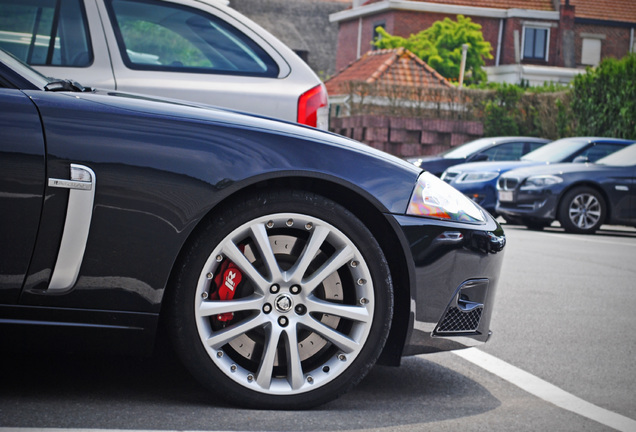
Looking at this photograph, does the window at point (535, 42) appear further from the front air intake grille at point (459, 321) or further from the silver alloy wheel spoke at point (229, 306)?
the silver alloy wheel spoke at point (229, 306)

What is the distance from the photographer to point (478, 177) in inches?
613

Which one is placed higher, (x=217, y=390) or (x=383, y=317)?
(x=383, y=317)

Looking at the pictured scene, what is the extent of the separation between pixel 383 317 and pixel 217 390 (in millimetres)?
651

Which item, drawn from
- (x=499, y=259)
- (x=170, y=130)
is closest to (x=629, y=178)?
(x=499, y=259)

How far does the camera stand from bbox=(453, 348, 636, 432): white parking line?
364 cm

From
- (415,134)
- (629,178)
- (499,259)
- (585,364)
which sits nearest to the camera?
(499,259)

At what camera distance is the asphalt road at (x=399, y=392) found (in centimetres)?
329

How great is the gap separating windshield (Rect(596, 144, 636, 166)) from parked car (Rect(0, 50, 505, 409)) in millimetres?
11515

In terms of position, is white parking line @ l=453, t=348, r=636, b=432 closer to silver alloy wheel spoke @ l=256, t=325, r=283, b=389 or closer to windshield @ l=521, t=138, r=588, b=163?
silver alloy wheel spoke @ l=256, t=325, r=283, b=389

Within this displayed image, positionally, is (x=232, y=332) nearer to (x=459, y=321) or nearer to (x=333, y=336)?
(x=333, y=336)

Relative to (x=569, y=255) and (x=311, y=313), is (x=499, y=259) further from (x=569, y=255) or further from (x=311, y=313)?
(x=569, y=255)

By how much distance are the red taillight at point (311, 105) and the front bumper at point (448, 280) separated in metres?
2.37

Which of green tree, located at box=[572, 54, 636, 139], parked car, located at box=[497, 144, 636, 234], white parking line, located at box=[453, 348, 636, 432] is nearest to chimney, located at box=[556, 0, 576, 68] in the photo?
green tree, located at box=[572, 54, 636, 139]

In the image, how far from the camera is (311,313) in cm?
346
